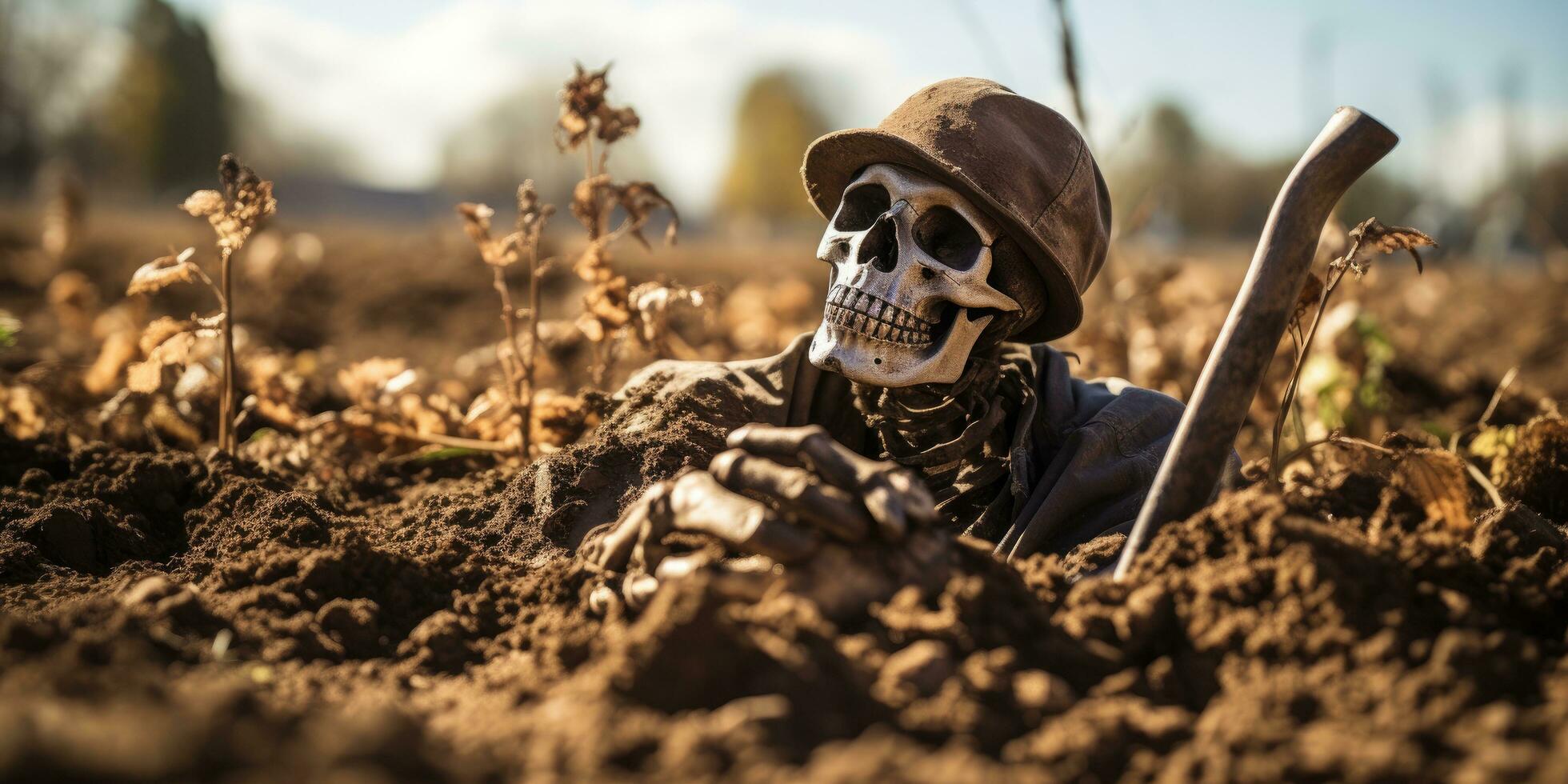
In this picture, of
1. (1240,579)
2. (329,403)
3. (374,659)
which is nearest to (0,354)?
(329,403)

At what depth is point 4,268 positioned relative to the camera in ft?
39.8

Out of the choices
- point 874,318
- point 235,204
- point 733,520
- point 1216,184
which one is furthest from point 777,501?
point 1216,184

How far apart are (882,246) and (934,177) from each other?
23 centimetres

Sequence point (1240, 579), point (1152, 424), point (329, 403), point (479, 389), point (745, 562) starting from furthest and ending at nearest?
point (479, 389)
point (329, 403)
point (1152, 424)
point (745, 562)
point (1240, 579)

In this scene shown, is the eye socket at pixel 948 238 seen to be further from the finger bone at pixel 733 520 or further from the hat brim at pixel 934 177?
the finger bone at pixel 733 520

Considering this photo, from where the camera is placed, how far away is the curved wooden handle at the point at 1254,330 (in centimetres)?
235

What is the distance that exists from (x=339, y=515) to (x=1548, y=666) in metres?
2.96

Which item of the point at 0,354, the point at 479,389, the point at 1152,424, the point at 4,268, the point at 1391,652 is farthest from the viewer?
the point at 4,268

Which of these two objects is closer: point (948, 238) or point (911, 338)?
point (911, 338)

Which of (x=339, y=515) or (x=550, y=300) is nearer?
(x=339, y=515)

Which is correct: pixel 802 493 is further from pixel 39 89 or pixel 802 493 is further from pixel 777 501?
pixel 39 89

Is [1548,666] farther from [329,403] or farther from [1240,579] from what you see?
[329,403]

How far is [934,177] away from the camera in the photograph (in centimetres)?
308

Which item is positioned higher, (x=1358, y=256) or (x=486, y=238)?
(x=1358, y=256)
